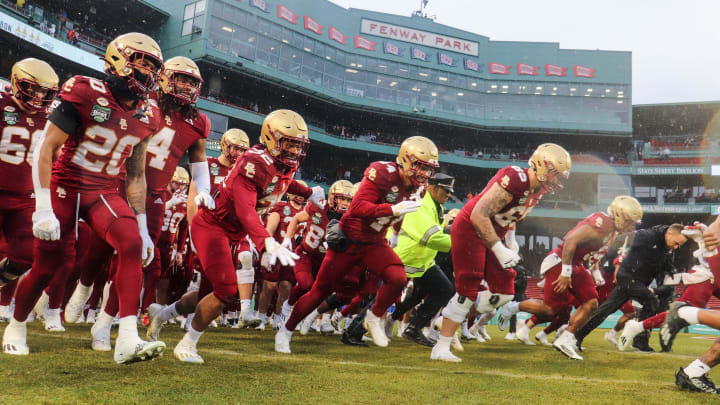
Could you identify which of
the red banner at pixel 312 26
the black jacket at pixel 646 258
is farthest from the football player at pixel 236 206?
the red banner at pixel 312 26

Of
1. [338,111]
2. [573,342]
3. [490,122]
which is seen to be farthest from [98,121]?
[490,122]

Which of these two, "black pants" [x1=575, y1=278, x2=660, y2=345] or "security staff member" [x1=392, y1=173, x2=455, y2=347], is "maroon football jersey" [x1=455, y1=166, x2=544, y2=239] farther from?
"black pants" [x1=575, y1=278, x2=660, y2=345]

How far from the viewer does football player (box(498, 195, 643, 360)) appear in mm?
6727

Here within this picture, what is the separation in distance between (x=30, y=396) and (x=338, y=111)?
39893 millimetres

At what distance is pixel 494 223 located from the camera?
6043 mm

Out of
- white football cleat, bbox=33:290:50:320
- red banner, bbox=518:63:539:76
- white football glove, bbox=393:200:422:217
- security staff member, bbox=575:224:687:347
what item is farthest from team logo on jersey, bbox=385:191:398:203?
red banner, bbox=518:63:539:76

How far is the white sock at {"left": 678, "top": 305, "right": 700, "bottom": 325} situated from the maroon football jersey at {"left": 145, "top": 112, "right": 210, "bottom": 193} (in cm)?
450

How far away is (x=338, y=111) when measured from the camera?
137 ft

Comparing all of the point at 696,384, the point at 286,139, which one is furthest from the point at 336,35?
the point at 696,384

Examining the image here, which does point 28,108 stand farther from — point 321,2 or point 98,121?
point 321,2

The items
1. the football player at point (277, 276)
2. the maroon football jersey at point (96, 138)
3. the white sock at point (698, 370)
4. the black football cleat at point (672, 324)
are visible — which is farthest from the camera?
the football player at point (277, 276)

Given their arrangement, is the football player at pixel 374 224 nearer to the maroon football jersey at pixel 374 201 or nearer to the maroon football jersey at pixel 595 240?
the maroon football jersey at pixel 374 201

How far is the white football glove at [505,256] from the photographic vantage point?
5.07m

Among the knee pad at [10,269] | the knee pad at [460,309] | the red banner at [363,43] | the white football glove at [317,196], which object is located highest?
the red banner at [363,43]
